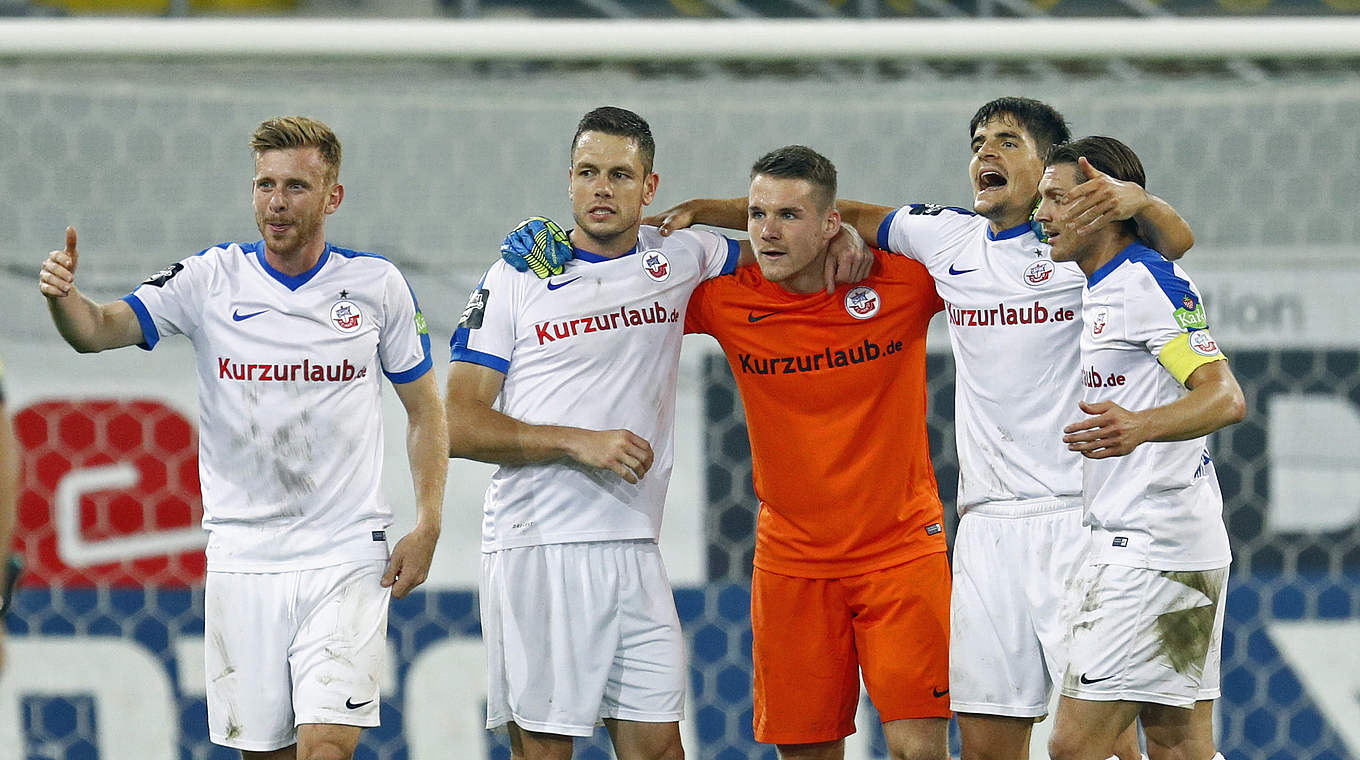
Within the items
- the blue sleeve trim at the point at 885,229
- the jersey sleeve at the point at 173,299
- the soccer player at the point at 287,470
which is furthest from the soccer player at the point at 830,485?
the jersey sleeve at the point at 173,299

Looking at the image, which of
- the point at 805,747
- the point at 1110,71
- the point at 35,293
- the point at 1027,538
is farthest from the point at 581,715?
the point at 1110,71

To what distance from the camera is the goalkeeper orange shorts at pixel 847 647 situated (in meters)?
3.18

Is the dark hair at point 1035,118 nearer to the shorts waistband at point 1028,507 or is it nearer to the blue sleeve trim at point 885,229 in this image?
the blue sleeve trim at point 885,229

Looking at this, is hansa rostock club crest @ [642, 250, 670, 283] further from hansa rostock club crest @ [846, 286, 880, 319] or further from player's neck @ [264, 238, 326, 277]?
player's neck @ [264, 238, 326, 277]

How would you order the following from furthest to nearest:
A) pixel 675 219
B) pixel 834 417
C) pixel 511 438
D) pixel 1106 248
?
1. pixel 675 219
2. pixel 834 417
3. pixel 511 438
4. pixel 1106 248

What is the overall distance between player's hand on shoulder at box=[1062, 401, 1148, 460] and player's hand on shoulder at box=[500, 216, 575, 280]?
1.22 metres

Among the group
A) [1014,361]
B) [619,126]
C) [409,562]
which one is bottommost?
[409,562]

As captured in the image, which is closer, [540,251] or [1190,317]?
[1190,317]

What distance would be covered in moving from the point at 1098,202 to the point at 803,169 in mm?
680

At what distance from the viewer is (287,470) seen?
3.00 meters

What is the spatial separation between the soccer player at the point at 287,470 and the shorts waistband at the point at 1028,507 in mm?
1218

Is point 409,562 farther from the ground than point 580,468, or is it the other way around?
point 580,468

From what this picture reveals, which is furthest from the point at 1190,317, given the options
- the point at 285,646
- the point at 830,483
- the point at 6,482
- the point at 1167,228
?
the point at 6,482

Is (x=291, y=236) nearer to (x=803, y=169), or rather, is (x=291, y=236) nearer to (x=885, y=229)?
(x=803, y=169)
